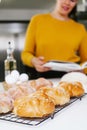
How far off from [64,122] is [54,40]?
1.07 metres

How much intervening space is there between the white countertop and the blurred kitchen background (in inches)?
54.6

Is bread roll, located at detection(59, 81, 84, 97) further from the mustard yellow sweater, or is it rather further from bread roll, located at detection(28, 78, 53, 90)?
the mustard yellow sweater

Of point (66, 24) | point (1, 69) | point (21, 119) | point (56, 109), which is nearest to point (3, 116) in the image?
point (21, 119)

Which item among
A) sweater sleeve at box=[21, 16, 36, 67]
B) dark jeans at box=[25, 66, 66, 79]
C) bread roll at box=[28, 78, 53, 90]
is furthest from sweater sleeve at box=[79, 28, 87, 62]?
bread roll at box=[28, 78, 53, 90]

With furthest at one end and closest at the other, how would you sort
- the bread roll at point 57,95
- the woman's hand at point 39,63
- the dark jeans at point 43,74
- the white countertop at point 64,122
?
the dark jeans at point 43,74, the woman's hand at point 39,63, the bread roll at point 57,95, the white countertop at point 64,122

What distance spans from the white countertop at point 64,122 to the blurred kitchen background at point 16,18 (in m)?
1.39

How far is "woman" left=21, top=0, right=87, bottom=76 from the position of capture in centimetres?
176

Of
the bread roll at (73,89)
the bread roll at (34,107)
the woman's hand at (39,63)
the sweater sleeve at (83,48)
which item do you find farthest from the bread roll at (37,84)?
the sweater sleeve at (83,48)

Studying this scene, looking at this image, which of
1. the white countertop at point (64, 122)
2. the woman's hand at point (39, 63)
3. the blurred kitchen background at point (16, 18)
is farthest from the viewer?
the blurred kitchen background at point (16, 18)

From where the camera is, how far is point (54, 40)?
1792 mm

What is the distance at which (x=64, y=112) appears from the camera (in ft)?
2.86

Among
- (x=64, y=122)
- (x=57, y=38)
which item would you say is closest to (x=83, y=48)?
(x=57, y=38)

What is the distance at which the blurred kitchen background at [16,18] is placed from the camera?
89.8 inches

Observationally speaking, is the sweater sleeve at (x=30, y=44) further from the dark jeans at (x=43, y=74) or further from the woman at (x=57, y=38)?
the dark jeans at (x=43, y=74)
